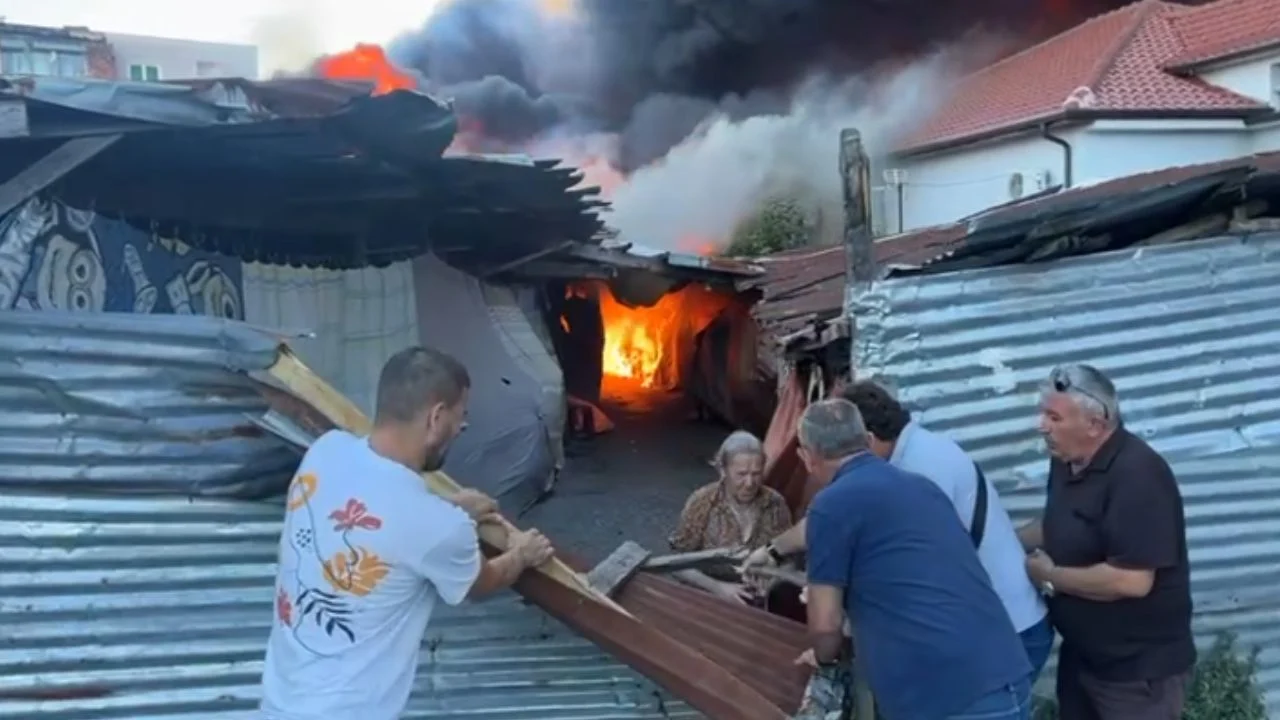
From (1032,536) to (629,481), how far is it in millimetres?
8354

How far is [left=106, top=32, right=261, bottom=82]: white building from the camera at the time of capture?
145ft

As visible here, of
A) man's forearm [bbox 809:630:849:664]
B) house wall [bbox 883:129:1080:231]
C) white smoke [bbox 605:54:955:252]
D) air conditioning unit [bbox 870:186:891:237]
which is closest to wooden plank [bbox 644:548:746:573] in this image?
man's forearm [bbox 809:630:849:664]

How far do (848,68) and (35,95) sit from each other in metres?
29.7

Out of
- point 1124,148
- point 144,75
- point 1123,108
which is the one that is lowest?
point 144,75

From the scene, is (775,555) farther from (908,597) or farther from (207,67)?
(207,67)

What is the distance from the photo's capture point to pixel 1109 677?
3.67m

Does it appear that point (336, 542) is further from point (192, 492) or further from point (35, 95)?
point (35, 95)

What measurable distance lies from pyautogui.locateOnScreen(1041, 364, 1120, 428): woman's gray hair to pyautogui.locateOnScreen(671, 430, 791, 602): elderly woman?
1.75 metres

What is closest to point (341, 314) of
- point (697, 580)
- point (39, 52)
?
point (39, 52)

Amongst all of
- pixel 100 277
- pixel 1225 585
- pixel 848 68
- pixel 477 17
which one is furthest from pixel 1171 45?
pixel 100 277

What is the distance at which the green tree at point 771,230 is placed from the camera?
25250 mm

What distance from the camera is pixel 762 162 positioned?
27812mm

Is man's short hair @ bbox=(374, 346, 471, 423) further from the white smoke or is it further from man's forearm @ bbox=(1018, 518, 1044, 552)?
the white smoke

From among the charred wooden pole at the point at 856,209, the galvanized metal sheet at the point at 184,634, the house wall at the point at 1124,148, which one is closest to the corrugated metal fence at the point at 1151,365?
the charred wooden pole at the point at 856,209
